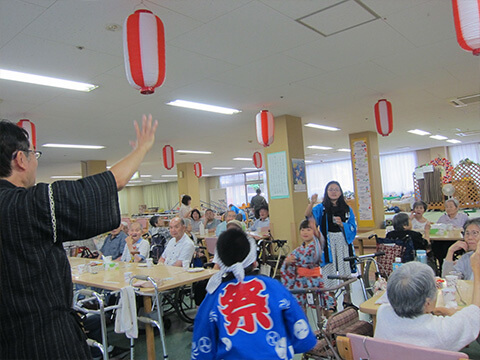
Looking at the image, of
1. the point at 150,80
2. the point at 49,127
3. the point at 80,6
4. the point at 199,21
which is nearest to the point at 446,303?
the point at 150,80

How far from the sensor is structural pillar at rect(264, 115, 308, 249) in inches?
268

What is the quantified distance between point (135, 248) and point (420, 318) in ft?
13.2

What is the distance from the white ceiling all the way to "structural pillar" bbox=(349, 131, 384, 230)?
208 centimetres

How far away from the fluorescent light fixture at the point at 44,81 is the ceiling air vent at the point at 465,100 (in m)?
6.17

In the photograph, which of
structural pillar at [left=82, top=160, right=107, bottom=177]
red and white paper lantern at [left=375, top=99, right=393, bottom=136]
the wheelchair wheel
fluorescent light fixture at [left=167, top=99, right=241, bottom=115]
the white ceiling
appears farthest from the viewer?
structural pillar at [left=82, top=160, right=107, bottom=177]

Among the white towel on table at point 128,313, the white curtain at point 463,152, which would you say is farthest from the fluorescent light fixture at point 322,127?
the white curtain at point 463,152

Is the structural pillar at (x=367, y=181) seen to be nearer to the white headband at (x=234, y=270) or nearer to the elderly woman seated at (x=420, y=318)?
the elderly woman seated at (x=420, y=318)

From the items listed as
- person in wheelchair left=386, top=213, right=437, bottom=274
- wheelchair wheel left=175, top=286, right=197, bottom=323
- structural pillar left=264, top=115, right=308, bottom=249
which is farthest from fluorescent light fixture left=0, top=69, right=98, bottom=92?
person in wheelchair left=386, top=213, right=437, bottom=274

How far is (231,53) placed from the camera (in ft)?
12.1

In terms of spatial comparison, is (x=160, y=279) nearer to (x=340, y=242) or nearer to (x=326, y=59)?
(x=340, y=242)

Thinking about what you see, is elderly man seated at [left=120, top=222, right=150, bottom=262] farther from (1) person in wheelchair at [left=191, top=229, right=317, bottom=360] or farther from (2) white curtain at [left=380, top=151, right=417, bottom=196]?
(2) white curtain at [left=380, top=151, right=417, bottom=196]

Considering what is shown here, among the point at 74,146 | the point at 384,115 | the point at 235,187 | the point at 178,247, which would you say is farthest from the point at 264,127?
the point at 235,187

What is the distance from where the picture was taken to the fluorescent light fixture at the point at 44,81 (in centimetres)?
378

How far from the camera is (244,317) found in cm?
154
